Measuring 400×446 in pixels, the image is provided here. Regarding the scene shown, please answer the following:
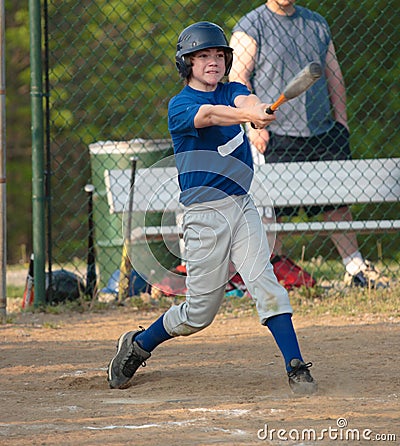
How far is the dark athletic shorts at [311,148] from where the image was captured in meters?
7.46

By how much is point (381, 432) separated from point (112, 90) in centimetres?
1045

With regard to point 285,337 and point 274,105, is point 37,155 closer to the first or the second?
point 285,337

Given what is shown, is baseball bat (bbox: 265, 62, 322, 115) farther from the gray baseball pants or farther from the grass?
the grass

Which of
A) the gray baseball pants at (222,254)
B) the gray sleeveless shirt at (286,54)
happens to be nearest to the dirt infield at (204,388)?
the gray baseball pants at (222,254)

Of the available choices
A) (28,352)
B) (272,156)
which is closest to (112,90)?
(272,156)

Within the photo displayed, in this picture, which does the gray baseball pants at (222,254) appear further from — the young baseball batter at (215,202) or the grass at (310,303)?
the grass at (310,303)

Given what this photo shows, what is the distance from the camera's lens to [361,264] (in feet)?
24.3

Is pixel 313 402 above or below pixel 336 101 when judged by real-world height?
below

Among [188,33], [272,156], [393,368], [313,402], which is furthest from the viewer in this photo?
[272,156]

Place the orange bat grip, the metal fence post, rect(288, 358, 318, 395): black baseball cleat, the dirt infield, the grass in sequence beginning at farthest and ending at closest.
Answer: the metal fence post < the grass < rect(288, 358, 318, 395): black baseball cleat < the orange bat grip < the dirt infield

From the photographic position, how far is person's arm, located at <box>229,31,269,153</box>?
23.2 feet

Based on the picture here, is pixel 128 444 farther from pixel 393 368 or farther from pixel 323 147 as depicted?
pixel 323 147

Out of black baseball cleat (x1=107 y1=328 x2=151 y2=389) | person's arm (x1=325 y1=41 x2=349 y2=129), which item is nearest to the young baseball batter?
black baseball cleat (x1=107 y1=328 x2=151 y2=389)

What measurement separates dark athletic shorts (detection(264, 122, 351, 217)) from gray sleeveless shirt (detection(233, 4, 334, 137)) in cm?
10
